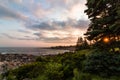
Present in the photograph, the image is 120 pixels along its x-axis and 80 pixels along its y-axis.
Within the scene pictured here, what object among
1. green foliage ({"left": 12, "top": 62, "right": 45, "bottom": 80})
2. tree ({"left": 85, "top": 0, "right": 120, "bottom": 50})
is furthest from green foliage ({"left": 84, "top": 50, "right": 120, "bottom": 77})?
green foliage ({"left": 12, "top": 62, "right": 45, "bottom": 80})

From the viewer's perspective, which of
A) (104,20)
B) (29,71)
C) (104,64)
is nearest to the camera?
(104,64)

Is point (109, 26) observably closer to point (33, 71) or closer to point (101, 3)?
point (101, 3)

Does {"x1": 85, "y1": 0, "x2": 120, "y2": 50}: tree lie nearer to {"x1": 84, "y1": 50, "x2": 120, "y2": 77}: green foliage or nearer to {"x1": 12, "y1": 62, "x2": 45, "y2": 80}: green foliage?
{"x1": 84, "y1": 50, "x2": 120, "y2": 77}: green foliage

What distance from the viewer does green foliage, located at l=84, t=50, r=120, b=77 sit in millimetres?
18953

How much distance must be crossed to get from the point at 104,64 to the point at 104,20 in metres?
5.54

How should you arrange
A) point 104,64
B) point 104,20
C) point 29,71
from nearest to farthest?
point 104,64
point 104,20
point 29,71

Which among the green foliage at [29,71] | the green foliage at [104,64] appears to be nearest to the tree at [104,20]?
the green foliage at [104,64]

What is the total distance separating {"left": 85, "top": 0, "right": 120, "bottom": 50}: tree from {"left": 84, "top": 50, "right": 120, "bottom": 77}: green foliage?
10.4ft

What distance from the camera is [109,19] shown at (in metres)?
22.6

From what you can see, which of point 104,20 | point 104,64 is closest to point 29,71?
point 104,64

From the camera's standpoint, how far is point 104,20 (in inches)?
888

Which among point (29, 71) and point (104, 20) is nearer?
point (104, 20)

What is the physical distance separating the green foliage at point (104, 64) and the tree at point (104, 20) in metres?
3.18

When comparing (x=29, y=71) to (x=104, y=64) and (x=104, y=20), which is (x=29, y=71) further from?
(x=104, y=20)
